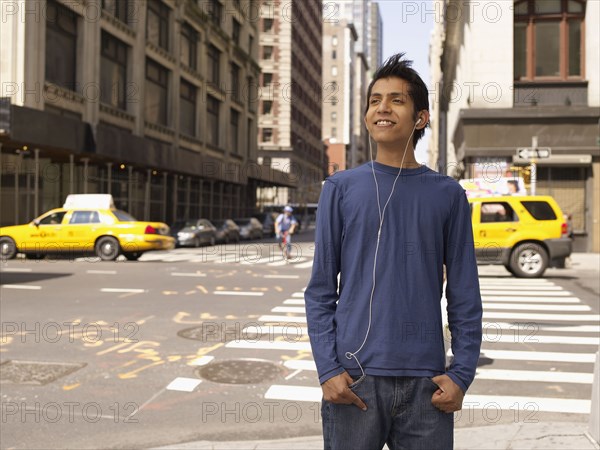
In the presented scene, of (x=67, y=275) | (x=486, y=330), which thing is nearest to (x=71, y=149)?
(x=67, y=275)

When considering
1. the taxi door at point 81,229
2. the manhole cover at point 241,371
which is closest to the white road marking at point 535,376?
the manhole cover at point 241,371

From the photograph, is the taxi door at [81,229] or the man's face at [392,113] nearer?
the man's face at [392,113]

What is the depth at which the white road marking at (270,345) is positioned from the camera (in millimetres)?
8070

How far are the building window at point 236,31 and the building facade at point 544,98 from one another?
32.5m

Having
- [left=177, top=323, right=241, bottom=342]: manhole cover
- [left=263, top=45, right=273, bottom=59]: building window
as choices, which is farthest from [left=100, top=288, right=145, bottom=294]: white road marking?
[left=263, top=45, right=273, bottom=59]: building window

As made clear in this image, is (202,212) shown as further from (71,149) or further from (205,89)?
(71,149)

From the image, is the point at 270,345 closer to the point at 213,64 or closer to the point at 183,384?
the point at 183,384

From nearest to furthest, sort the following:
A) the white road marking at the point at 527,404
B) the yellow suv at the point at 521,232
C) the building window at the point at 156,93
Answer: the white road marking at the point at 527,404 → the yellow suv at the point at 521,232 → the building window at the point at 156,93

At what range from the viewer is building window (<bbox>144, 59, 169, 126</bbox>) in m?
38.2

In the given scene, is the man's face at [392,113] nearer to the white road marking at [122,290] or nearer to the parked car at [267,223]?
the white road marking at [122,290]

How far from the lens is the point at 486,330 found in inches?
368

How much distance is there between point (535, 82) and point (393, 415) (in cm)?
2694

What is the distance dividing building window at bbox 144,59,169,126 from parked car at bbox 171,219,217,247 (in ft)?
30.1

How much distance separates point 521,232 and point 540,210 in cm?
76
